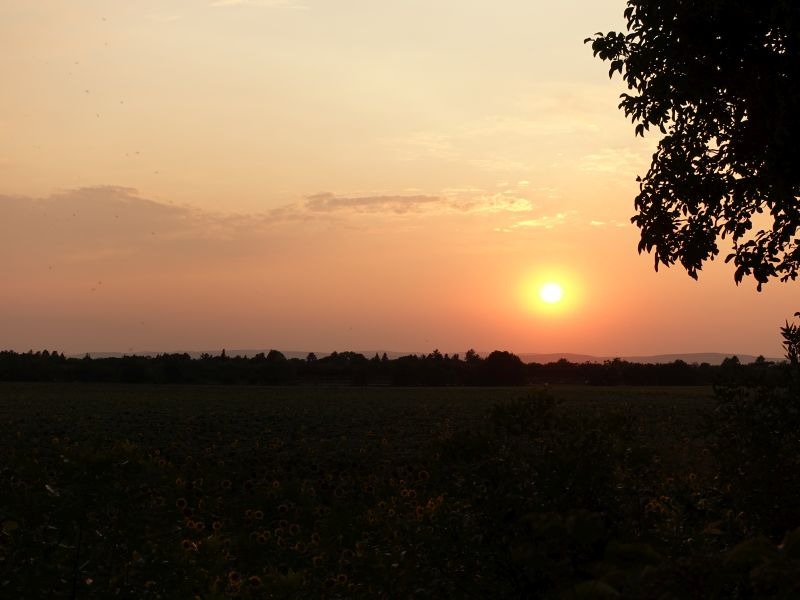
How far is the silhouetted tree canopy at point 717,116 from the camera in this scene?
12859 mm

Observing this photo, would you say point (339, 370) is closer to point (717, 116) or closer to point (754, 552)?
point (717, 116)

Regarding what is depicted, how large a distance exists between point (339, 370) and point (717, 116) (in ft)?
294

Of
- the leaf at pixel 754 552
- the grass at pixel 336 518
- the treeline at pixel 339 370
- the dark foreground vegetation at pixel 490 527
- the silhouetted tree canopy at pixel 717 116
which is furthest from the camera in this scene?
the treeline at pixel 339 370

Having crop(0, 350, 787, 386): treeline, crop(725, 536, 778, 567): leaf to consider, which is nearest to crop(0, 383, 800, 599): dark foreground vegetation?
crop(725, 536, 778, 567): leaf

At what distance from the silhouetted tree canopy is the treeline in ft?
280

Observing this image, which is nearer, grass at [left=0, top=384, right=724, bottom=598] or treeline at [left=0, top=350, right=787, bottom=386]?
grass at [left=0, top=384, right=724, bottom=598]

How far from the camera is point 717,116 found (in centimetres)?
1462

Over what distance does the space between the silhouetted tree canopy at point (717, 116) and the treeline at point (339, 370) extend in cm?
8546

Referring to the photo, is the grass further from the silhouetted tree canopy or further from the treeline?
the treeline

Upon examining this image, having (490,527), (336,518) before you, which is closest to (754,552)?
(490,527)

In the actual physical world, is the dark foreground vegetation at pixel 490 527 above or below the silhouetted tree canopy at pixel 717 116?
below

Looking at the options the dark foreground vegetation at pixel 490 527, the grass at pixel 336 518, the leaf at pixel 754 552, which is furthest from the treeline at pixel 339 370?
the leaf at pixel 754 552

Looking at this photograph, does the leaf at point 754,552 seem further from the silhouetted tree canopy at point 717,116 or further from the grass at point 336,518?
the silhouetted tree canopy at point 717,116

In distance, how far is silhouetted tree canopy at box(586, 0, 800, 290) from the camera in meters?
12.9
